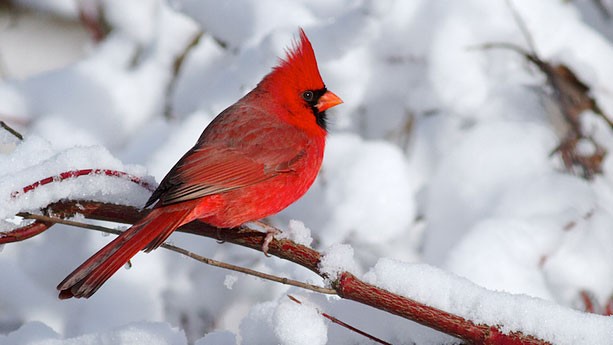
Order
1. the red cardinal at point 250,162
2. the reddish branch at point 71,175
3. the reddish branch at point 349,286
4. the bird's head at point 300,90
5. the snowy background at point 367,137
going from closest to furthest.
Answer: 1. the reddish branch at point 349,286
2. the reddish branch at point 71,175
3. the red cardinal at point 250,162
4. the bird's head at point 300,90
5. the snowy background at point 367,137

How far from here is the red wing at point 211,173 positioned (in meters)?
1.94

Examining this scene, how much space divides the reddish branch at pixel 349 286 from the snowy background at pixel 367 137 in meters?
0.70

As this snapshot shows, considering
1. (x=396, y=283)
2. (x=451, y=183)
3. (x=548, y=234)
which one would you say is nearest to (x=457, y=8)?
(x=451, y=183)

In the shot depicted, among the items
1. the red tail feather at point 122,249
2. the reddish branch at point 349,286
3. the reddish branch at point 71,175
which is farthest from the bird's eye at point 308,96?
the reddish branch at point 71,175

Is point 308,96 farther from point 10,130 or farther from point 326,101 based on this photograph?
point 10,130

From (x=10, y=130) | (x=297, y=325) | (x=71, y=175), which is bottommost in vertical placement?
(x=297, y=325)

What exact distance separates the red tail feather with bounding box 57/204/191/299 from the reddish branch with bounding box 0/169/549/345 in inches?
1.2

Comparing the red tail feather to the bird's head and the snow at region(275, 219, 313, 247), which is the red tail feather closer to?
the snow at region(275, 219, 313, 247)

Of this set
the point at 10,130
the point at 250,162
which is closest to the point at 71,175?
the point at 10,130

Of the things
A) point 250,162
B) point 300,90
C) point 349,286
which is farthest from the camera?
point 300,90

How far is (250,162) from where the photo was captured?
90.0 inches

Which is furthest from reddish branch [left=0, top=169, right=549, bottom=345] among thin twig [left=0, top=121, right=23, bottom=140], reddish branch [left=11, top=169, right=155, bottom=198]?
thin twig [left=0, top=121, right=23, bottom=140]

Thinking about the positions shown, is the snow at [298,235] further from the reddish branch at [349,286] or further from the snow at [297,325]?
the snow at [297,325]

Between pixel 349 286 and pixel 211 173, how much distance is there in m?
0.81
